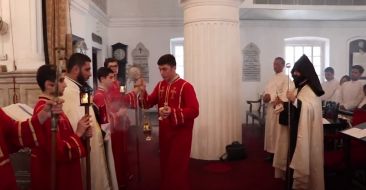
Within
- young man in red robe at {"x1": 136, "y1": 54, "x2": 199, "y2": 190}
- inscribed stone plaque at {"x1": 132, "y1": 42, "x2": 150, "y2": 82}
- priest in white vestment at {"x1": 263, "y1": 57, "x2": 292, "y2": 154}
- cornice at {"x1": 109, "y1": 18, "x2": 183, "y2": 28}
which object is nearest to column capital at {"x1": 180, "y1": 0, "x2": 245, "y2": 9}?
priest in white vestment at {"x1": 263, "y1": 57, "x2": 292, "y2": 154}

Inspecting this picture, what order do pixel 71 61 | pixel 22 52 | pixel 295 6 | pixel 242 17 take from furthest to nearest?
1. pixel 242 17
2. pixel 295 6
3. pixel 22 52
4. pixel 71 61

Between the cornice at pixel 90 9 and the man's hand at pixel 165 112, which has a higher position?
the cornice at pixel 90 9

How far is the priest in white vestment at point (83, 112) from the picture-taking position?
3082 mm

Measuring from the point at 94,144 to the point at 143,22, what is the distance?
797 cm

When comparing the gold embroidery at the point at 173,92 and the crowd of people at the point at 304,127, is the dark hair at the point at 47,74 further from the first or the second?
the crowd of people at the point at 304,127

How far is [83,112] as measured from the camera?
10.3 feet

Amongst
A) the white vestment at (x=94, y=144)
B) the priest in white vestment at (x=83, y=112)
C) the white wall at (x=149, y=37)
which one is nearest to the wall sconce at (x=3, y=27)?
the priest in white vestment at (x=83, y=112)

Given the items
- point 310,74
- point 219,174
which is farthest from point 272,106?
point 310,74

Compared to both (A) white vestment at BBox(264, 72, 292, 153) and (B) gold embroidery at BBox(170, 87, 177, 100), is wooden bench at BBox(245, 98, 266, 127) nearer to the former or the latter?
(A) white vestment at BBox(264, 72, 292, 153)

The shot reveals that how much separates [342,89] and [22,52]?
22.4ft

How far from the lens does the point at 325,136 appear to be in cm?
480

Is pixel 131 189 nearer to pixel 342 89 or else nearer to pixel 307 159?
pixel 307 159

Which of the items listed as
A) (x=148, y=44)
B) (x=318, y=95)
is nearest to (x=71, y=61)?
(x=318, y=95)

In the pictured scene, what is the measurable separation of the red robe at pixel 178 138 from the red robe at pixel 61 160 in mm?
1362
